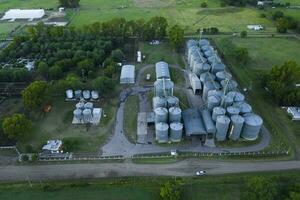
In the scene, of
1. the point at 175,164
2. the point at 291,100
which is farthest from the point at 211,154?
the point at 291,100

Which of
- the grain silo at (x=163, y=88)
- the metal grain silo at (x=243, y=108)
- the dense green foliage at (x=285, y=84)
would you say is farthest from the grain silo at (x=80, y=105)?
the dense green foliage at (x=285, y=84)

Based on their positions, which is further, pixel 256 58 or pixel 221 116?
pixel 256 58

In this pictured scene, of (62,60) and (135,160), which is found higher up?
(62,60)

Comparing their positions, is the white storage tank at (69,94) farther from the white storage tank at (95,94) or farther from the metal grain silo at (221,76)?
the metal grain silo at (221,76)

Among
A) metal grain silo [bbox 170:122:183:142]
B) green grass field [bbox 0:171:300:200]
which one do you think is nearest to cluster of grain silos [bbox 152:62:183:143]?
metal grain silo [bbox 170:122:183:142]

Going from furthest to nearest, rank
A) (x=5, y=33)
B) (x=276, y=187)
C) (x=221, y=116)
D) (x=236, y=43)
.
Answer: (x=5, y=33)
(x=236, y=43)
(x=221, y=116)
(x=276, y=187)

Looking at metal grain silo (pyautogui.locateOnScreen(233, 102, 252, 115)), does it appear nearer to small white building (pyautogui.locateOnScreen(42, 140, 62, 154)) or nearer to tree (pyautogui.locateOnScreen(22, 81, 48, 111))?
small white building (pyautogui.locateOnScreen(42, 140, 62, 154))

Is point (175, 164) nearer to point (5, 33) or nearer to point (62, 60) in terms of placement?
point (62, 60)
